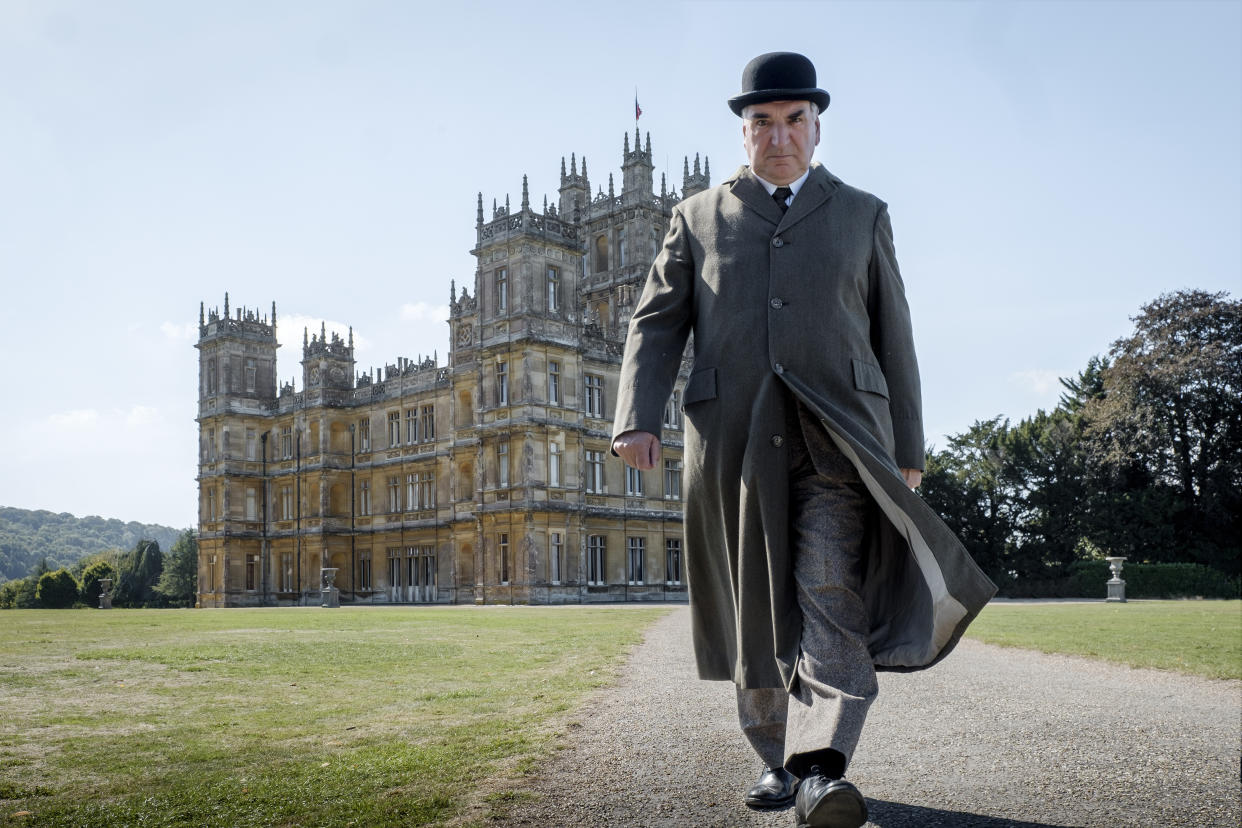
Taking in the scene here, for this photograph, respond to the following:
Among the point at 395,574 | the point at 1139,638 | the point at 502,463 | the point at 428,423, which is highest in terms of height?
the point at 428,423

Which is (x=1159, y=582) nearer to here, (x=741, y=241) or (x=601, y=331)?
(x=601, y=331)

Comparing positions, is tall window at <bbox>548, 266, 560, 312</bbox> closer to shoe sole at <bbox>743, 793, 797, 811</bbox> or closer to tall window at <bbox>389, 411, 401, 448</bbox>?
tall window at <bbox>389, 411, 401, 448</bbox>

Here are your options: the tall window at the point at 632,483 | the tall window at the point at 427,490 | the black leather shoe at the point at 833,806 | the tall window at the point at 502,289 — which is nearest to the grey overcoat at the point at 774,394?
the black leather shoe at the point at 833,806

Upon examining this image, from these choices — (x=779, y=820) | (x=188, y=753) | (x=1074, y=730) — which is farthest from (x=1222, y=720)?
(x=188, y=753)

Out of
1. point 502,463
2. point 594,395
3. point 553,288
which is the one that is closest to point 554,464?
point 502,463

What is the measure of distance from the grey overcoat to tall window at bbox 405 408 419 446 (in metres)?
41.8

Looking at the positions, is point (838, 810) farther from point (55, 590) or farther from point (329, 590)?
point (55, 590)

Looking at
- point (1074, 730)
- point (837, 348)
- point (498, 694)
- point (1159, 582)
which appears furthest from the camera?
point (1159, 582)

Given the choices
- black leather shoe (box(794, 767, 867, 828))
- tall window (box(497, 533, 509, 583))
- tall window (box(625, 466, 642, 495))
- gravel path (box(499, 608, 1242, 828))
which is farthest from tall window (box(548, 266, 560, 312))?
black leather shoe (box(794, 767, 867, 828))

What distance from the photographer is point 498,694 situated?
7.80 metres

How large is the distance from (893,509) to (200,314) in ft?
179

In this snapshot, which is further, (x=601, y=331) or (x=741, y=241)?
(x=601, y=331)

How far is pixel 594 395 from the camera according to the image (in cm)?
4119

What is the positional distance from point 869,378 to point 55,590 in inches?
2632
